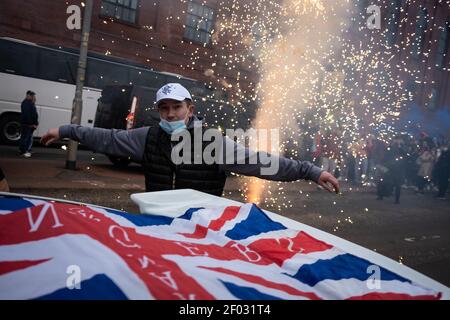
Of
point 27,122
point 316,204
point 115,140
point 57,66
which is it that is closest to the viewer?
point 115,140

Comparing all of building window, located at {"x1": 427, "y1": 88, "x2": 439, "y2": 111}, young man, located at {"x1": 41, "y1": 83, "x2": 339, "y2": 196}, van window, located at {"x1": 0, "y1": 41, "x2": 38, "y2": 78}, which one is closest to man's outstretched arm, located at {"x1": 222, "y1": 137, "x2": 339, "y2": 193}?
young man, located at {"x1": 41, "y1": 83, "x2": 339, "y2": 196}

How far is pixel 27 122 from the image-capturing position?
1107cm

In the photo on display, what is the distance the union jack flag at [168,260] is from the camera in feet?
4.92

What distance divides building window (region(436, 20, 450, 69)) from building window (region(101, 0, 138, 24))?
83.5 feet

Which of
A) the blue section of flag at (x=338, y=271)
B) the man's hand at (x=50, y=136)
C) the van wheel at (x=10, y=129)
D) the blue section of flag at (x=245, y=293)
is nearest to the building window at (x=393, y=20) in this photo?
the van wheel at (x=10, y=129)

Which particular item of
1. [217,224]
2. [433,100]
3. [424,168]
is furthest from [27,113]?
[433,100]

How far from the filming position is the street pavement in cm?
693

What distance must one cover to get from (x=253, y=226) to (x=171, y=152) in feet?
3.84

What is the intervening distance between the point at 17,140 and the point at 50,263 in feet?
44.1

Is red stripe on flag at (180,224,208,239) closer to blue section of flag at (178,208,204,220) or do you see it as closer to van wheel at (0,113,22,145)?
blue section of flag at (178,208,204,220)

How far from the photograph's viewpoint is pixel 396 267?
2184 millimetres

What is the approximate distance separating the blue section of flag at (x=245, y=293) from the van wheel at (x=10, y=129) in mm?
13645

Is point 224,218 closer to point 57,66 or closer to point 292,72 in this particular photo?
point 57,66
